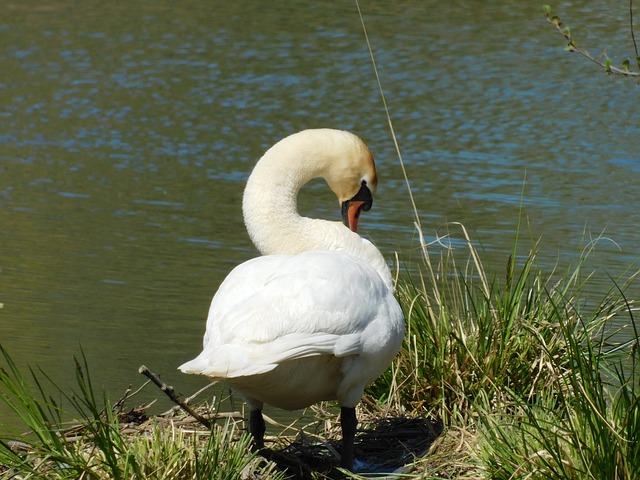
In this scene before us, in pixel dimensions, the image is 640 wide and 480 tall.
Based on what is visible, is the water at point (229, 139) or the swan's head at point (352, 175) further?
the water at point (229, 139)

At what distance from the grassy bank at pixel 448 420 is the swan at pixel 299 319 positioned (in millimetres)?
226

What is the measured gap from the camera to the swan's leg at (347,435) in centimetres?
451

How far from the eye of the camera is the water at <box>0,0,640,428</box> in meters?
7.66

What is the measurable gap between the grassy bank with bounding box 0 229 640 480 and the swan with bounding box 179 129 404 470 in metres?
0.23

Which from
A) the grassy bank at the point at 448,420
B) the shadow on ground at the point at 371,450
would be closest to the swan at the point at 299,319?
Result: the shadow on ground at the point at 371,450

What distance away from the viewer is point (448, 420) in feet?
16.5

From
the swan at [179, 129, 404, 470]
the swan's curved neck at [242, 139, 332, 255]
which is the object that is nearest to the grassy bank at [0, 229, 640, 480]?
the swan at [179, 129, 404, 470]

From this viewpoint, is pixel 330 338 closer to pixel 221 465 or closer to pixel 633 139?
pixel 221 465

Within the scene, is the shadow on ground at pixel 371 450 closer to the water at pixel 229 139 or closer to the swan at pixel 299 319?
the swan at pixel 299 319

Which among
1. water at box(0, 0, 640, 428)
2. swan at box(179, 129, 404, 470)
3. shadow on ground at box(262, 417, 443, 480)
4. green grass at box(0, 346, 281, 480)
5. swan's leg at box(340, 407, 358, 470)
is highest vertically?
swan at box(179, 129, 404, 470)

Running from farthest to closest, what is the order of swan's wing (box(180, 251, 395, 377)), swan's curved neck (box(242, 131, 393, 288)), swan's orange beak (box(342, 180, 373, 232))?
1. swan's orange beak (box(342, 180, 373, 232))
2. swan's curved neck (box(242, 131, 393, 288))
3. swan's wing (box(180, 251, 395, 377))

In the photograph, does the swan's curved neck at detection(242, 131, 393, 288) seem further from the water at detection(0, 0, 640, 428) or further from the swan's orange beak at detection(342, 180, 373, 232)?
the water at detection(0, 0, 640, 428)

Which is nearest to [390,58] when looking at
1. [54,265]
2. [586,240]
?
[586,240]

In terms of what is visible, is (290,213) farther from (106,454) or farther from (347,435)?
(106,454)
